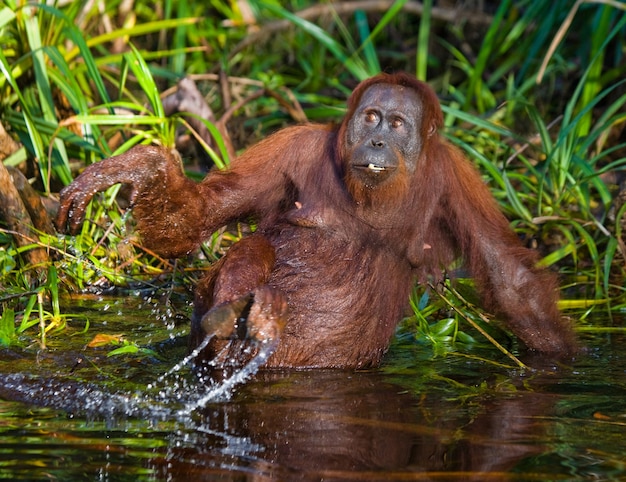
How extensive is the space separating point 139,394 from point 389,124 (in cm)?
Result: 156

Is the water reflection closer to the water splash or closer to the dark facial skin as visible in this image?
the water splash

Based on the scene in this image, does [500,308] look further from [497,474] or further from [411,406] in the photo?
[497,474]

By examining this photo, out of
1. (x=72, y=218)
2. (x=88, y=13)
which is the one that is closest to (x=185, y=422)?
(x=72, y=218)

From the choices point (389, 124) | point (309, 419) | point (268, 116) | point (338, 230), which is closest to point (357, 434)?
point (309, 419)

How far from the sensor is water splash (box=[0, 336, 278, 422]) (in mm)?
3615

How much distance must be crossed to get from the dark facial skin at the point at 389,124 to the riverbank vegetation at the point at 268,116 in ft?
2.36

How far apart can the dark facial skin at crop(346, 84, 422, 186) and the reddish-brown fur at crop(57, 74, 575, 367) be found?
0.03 metres

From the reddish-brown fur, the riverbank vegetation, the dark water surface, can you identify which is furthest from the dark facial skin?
the dark water surface

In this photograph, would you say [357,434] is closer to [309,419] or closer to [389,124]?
[309,419]

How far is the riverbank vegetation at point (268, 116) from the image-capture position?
5297mm

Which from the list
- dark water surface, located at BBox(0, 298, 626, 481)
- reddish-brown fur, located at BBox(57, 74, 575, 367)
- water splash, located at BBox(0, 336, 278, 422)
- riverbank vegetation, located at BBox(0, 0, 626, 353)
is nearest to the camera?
dark water surface, located at BBox(0, 298, 626, 481)

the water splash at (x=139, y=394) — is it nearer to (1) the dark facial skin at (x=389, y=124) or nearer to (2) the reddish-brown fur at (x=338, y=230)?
(2) the reddish-brown fur at (x=338, y=230)

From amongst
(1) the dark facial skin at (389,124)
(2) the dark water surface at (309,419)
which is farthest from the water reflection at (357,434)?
(1) the dark facial skin at (389,124)

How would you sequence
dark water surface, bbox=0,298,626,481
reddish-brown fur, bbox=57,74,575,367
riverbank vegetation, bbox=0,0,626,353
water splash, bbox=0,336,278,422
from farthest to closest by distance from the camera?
riverbank vegetation, bbox=0,0,626,353 < reddish-brown fur, bbox=57,74,575,367 < water splash, bbox=0,336,278,422 < dark water surface, bbox=0,298,626,481
